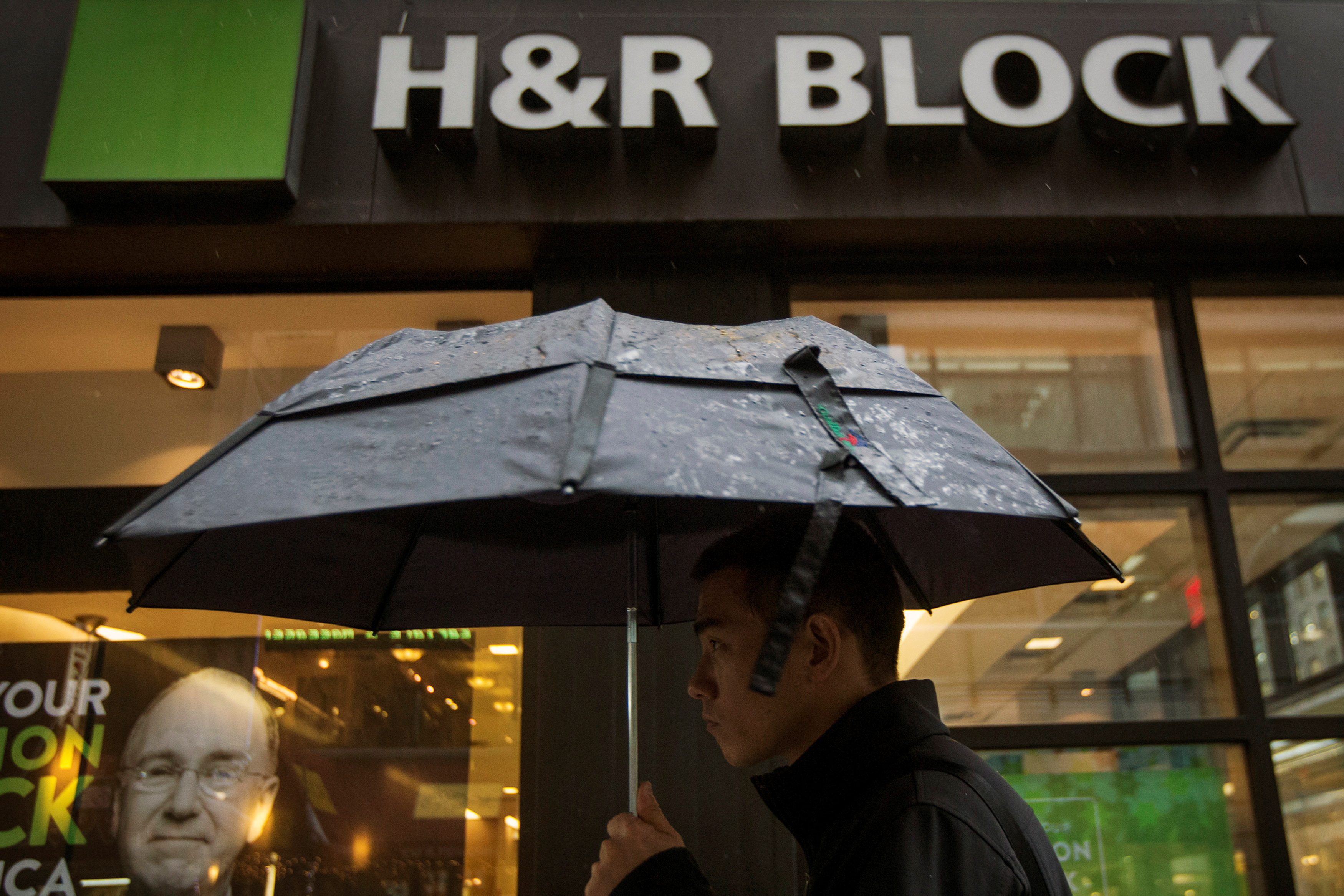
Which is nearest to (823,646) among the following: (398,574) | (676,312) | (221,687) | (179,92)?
(398,574)

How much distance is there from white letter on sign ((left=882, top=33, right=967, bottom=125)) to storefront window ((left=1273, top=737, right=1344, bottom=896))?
3.17 m

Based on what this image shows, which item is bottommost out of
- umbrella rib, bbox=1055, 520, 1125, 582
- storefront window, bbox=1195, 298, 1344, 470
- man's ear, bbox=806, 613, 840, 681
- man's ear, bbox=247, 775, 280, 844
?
man's ear, bbox=247, 775, 280, 844

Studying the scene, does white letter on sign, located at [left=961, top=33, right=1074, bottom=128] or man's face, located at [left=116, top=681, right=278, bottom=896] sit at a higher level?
white letter on sign, located at [left=961, top=33, right=1074, bottom=128]

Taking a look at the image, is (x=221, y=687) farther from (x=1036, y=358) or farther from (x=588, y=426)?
(x=1036, y=358)

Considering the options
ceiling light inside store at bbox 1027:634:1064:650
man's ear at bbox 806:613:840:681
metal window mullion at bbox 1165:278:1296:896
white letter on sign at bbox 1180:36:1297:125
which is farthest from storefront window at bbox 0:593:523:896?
white letter on sign at bbox 1180:36:1297:125

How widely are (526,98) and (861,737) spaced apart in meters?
3.82

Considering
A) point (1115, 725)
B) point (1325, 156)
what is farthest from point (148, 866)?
point (1325, 156)

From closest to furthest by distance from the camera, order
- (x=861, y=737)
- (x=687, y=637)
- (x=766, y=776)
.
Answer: (x=861, y=737) < (x=766, y=776) < (x=687, y=637)

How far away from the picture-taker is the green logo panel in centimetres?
493

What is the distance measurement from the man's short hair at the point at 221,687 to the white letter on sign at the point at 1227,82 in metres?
5.05

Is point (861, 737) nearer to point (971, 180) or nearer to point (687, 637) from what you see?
point (687, 637)

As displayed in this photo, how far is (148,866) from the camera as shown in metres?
4.82

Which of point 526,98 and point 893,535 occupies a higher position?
point 526,98

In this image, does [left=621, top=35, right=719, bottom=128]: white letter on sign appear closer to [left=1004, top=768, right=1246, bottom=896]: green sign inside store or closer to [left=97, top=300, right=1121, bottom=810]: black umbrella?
[left=97, top=300, right=1121, bottom=810]: black umbrella
